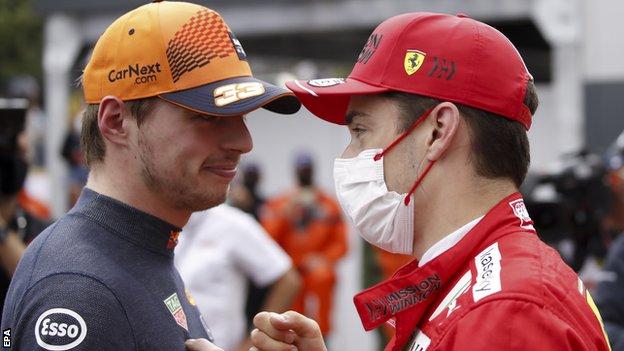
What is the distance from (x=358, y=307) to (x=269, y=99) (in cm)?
57

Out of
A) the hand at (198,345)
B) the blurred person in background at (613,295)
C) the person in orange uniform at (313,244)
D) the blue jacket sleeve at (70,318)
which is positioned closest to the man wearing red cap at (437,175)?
the hand at (198,345)

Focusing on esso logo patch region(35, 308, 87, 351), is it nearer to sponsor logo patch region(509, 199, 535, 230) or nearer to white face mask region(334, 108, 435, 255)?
white face mask region(334, 108, 435, 255)

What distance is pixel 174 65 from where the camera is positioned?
100 inches

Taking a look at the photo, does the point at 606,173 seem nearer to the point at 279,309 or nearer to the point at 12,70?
the point at 279,309

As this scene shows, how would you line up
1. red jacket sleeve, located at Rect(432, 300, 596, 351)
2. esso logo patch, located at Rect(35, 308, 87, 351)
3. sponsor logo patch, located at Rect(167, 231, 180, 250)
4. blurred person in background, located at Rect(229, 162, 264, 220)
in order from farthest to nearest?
blurred person in background, located at Rect(229, 162, 264, 220)
sponsor logo patch, located at Rect(167, 231, 180, 250)
esso logo patch, located at Rect(35, 308, 87, 351)
red jacket sleeve, located at Rect(432, 300, 596, 351)

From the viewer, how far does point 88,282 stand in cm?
231

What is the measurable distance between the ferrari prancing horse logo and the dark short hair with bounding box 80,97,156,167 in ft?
2.09

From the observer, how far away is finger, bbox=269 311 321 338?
242 cm

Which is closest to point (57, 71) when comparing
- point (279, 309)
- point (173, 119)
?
point (279, 309)

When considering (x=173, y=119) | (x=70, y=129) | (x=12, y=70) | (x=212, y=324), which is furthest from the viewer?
(x=12, y=70)

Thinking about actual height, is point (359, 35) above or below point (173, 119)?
below

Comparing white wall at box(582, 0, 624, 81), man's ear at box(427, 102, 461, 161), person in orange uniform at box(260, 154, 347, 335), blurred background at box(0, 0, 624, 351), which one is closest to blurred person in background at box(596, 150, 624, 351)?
blurred background at box(0, 0, 624, 351)

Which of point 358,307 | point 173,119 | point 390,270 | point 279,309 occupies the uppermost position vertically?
point 173,119

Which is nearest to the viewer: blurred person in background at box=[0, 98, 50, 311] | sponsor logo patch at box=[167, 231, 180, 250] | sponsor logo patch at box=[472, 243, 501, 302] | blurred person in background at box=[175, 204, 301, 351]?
sponsor logo patch at box=[472, 243, 501, 302]
